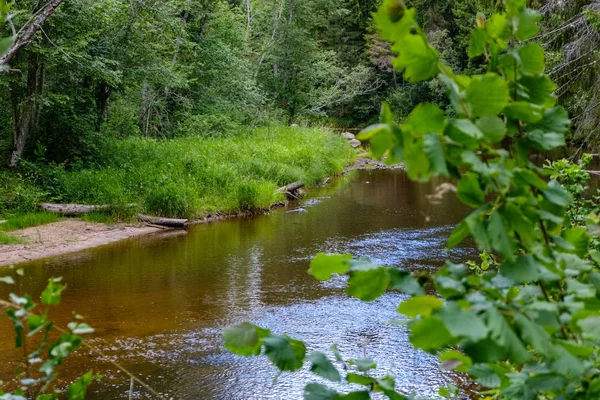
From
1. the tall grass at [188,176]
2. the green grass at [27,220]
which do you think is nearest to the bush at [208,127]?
the tall grass at [188,176]

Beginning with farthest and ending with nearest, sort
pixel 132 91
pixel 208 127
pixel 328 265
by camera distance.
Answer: pixel 208 127
pixel 132 91
pixel 328 265

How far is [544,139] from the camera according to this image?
985mm

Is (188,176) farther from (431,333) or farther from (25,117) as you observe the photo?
(431,333)

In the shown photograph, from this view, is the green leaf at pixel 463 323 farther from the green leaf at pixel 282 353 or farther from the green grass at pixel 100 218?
the green grass at pixel 100 218

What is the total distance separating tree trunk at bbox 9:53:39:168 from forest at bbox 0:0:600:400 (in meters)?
0.05

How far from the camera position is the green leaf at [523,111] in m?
0.96

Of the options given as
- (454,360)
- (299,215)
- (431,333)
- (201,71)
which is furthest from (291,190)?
(431,333)

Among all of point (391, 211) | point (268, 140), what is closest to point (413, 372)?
point (391, 211)

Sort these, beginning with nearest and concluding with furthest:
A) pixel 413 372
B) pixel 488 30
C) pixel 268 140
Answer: pixel 488 30 → pixel 413 372 → pixel 268 140

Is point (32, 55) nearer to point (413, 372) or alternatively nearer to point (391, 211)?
point (391, 211)

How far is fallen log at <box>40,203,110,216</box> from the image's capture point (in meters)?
12.4

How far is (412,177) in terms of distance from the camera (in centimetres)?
91

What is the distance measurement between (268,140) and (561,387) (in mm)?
21643

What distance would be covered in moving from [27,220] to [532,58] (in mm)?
12161
